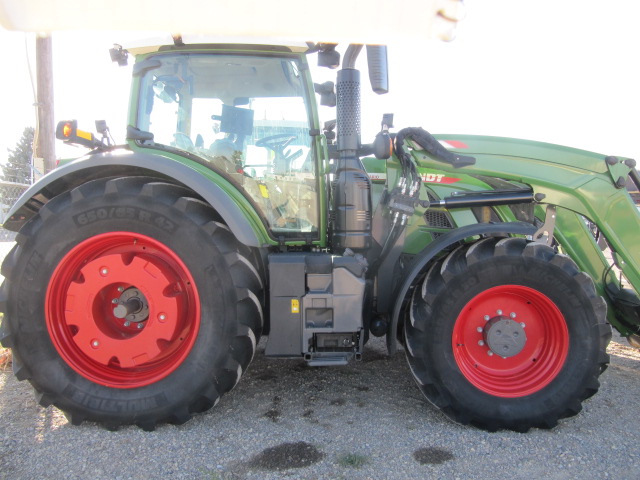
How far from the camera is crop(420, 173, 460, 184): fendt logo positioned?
3.25m

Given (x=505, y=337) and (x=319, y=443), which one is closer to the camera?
(x=319, y=443)

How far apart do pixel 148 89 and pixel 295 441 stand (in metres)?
2.32

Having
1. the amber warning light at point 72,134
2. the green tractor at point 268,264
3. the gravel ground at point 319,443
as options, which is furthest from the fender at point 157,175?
the gravel ground at point 319,443

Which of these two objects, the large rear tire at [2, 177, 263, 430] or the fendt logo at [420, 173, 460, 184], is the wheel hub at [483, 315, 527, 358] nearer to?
the fendt logo at [420, 173, 460, 184]

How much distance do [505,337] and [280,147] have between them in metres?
1.80

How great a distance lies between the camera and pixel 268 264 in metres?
2.78

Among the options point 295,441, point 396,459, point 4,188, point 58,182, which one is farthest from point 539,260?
point 4,188

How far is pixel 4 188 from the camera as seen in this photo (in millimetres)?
14227

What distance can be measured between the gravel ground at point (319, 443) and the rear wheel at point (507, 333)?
0.14 metres

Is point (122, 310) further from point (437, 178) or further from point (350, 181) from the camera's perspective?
point (437, 178)

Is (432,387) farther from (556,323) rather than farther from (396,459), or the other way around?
(556,323)

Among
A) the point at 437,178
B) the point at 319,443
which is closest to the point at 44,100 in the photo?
the point at 437,178

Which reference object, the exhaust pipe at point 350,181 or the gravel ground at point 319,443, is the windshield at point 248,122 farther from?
the gravel ground at point 319,443

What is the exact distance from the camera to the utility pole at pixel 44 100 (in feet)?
18.5
